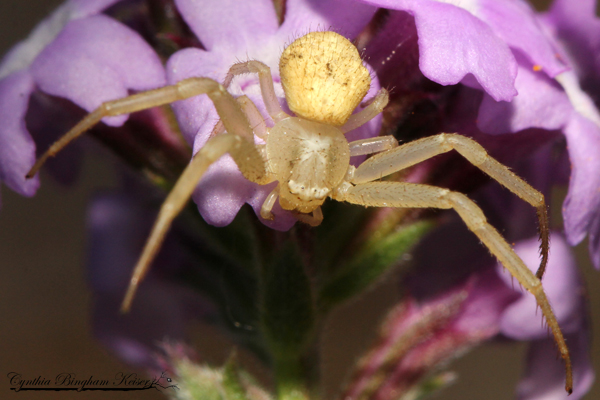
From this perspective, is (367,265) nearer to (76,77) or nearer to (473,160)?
(473,160)

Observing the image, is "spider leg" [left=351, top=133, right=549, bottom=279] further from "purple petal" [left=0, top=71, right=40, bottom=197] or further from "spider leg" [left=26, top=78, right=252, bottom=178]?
"purple petal" [left=0, top=71, right=40, bottom=197]

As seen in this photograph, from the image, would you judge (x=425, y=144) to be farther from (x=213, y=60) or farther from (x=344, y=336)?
(x=344, y=336)

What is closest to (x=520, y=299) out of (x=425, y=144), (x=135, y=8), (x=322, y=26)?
(x=425, y=144)

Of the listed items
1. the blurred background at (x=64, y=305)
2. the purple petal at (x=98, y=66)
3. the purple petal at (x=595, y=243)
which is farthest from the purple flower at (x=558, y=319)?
the blurred background at (x=64, y=305)

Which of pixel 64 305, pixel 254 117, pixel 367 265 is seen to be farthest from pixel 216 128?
pixel 64 305

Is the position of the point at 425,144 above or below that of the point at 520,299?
above

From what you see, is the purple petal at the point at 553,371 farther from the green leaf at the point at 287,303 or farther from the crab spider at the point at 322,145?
the green leaf at the point at 287,303

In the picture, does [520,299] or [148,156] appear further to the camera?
[520,299]

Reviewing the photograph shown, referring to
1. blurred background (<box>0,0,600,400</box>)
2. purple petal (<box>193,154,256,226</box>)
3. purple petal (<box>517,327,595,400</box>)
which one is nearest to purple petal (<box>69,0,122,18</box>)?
purple petal (<box>193,154,256,226</box>)
